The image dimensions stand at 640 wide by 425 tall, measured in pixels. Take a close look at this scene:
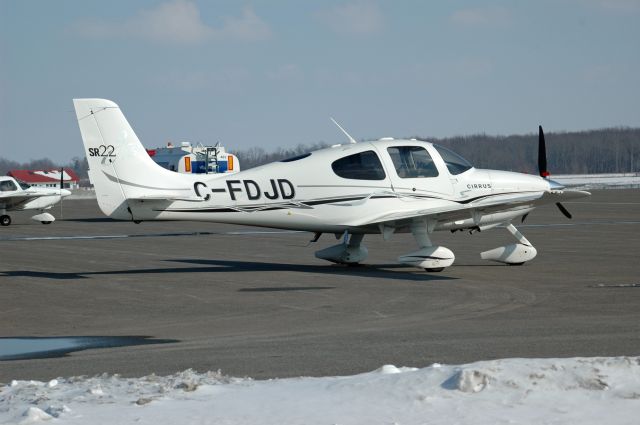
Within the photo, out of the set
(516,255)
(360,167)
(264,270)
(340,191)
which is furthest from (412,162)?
(264,270)

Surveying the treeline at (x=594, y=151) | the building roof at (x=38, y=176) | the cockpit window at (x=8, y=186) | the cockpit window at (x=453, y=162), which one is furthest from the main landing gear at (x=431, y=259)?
the building roof at (x=38, y=176)

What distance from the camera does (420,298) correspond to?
44.3 feet

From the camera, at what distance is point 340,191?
17141 mm

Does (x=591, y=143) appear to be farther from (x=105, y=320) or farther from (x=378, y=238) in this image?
(x=105, y=320)

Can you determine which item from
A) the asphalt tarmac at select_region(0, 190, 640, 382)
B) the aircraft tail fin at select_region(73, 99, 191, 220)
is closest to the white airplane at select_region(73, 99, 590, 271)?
the aircraft tail fin at select_region(73, 99, 191, 220)

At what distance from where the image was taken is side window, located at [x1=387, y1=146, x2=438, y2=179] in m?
17.4

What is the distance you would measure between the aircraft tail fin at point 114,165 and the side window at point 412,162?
3673 millimetres

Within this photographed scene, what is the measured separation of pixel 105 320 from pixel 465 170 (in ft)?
26.5

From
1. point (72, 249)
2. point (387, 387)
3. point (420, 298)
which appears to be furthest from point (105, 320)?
point (72, 249)

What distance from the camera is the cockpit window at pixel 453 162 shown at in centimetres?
1777

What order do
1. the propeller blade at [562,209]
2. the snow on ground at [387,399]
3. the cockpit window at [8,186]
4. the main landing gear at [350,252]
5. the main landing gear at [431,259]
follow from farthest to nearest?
the cockpit window at [8,186], the propeller blade at [562,209], the main landing gear at [350,252], the main landing gear at [431,259], the snow on ground at [387,399]

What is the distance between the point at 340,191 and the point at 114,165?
3835 mm

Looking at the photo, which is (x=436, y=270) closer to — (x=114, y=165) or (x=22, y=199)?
(x=114, y=165)

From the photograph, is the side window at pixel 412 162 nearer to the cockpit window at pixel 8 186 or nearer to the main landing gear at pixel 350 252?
the main landing gear at pixel 350 252
